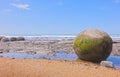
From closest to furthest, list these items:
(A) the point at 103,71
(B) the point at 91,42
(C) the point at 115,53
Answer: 1. (A) the point at 103,71
2. (B) the point at 91,42
3. (C) the point at 115,53

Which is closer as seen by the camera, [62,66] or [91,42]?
[62,66]

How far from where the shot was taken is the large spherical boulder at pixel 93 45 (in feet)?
58.9

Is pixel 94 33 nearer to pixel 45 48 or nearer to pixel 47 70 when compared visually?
pixel 47 70

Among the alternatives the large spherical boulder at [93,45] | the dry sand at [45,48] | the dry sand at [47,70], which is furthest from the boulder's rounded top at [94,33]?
the dry sand at [45,48]

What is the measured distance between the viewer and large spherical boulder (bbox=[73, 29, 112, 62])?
58.9 feet

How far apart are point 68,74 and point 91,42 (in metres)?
5.10

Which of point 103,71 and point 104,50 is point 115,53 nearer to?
point 104,50

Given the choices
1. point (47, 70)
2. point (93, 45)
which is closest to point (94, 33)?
point (93, 45)

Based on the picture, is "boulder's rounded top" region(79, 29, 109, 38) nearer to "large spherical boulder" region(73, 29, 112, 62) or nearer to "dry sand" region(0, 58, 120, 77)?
"large spherical boulder" region(73, 29, 112, 62)

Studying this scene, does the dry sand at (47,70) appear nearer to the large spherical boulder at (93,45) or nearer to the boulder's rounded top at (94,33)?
the large spherical boulder at (93,45)

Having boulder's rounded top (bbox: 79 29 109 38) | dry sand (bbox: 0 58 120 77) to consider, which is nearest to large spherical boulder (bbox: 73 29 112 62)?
boulder's rounded top (bbox: 79 29 109 38)

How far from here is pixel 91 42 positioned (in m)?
18.0

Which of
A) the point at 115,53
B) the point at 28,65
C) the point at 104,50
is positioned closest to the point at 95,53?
the point at 104,50

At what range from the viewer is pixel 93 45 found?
17906 mm
